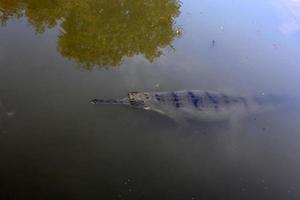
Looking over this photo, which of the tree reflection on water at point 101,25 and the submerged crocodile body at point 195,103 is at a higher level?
the tree reflection on water at point 101,25

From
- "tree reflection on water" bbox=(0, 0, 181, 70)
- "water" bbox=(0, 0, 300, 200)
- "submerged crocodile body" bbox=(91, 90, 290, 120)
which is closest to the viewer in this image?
"water" bbox=(0, 0, 300, 200)

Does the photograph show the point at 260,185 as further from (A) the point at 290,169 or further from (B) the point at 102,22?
(B) the point at 102,22

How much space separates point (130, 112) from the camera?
7047 mm

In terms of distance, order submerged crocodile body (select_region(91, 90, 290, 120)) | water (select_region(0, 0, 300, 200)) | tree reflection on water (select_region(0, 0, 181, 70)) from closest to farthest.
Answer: water (select_region(0, 0, 300, 200)) → submerged crocodile body (select_region(91, 90, 290, 120)) → tree reflection on water (select_region(0, 0, 181, 70))

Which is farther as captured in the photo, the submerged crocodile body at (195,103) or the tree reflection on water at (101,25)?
the tree reflection on water at (101,25)

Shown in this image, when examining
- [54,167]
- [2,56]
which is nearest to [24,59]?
[2,56]

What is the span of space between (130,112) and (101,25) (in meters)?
2.58

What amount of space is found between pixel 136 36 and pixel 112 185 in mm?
3927

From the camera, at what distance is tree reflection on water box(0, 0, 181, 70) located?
8164 mm

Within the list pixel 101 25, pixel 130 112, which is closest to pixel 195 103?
pixel 130 112

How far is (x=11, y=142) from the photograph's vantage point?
19.5 feet

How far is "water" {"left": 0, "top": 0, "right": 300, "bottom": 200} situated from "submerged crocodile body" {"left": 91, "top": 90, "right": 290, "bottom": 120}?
0.17 m

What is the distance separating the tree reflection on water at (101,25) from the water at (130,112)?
0.02 m

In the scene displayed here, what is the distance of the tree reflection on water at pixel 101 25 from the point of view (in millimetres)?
8164
